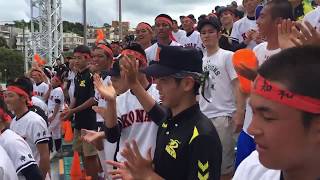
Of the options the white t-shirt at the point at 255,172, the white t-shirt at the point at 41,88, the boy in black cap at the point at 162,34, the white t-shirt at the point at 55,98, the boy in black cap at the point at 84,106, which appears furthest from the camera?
the white t-shirt at the point at 41,88

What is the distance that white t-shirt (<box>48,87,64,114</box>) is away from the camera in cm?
1057

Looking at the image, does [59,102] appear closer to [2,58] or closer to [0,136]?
[0,136]

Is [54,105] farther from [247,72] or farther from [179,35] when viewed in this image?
[247,72]

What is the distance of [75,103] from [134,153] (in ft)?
19.3

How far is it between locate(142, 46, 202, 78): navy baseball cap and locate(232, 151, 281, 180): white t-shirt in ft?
4.14

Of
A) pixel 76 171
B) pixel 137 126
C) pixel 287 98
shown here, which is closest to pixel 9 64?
pixel 76 171

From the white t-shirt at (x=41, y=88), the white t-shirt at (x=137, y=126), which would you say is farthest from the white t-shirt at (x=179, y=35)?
the white t-shirt at (x=137, y=126)

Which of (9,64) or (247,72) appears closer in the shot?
(247,72)

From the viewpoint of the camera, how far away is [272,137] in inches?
63.8

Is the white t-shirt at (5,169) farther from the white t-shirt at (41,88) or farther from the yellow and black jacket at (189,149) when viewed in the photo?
the white t-shirt at (41,88)

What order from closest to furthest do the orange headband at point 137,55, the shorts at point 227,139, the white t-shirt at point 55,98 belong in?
the orange headband at point 137,55, the shorts at point 227,139, the white t-shirt at point 55,98

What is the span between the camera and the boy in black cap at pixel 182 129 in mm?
2771

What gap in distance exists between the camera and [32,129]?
5277mm

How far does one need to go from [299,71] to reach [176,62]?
5.41 feet
